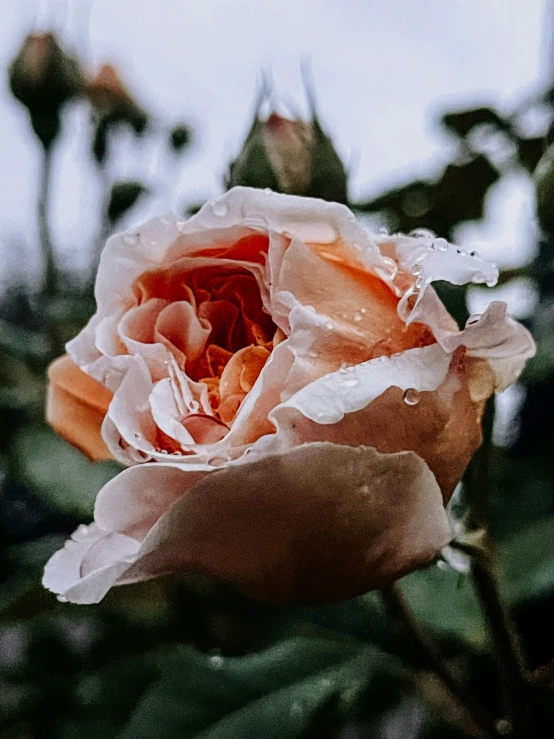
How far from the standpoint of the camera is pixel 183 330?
25 centimetres

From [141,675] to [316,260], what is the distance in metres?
0.24

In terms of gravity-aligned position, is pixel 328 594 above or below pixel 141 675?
above

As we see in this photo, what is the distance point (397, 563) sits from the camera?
0.75 ft

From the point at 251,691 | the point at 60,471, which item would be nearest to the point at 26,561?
the point at 60,471

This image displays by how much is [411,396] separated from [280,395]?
0.03 metres

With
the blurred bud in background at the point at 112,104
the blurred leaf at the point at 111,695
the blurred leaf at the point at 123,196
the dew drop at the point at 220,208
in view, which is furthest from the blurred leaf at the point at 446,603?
the blurred bud in background at the point at 112,104

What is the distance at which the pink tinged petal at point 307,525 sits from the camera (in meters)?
0.20

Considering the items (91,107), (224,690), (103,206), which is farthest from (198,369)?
(91,107)

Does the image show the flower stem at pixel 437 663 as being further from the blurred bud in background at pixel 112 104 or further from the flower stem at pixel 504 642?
the blurred bud in background at pixel 112 104

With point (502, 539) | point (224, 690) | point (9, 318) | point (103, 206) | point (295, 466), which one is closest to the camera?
point (295, 466)

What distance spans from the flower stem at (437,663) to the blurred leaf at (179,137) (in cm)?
59

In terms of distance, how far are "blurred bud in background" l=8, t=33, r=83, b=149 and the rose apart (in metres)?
0.40

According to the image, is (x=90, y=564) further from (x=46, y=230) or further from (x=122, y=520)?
(x=46, y=230)

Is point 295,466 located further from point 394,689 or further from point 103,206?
point 103,206
